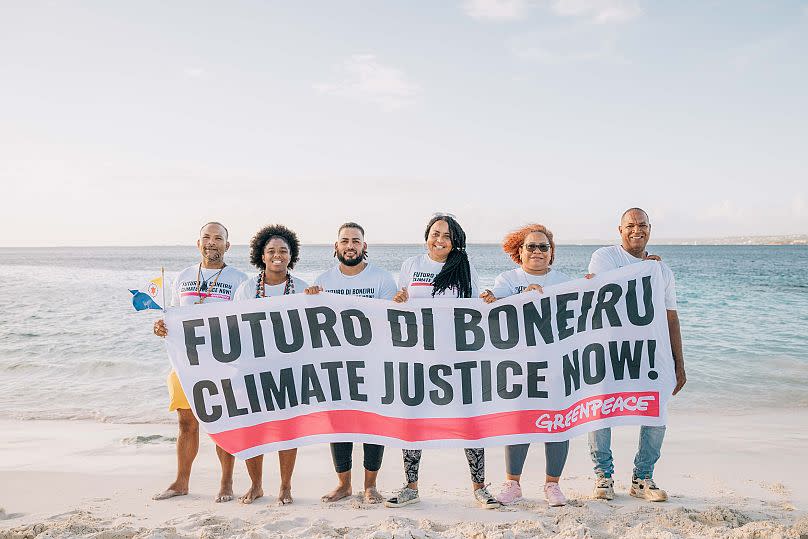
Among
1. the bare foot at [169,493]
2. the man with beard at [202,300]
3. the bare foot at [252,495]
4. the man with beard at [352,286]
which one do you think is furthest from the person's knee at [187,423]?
the man with beard at [352,286]

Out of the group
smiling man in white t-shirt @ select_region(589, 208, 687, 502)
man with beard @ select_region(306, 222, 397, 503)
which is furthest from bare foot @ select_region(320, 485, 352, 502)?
smiling man in white t-shirt @ select_region(589, 208, 687, 502)

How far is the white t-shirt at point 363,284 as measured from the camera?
3789mm

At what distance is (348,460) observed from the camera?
12.5 ft

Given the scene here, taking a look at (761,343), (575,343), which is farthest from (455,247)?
(761,343)

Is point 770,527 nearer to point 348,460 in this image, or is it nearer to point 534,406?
point 534,406

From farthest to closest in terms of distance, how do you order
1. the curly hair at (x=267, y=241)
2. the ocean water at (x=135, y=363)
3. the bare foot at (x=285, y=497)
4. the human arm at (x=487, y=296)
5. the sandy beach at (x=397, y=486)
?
the ocean water at (x=135, y=363)
the curly hair at (x=267, y=241)
the bare foot at (x=285, y=497)
the human arm at (x=487, y=296)
the sandy beach at (x=397, y=486)

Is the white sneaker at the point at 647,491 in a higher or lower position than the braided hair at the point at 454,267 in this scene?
lower

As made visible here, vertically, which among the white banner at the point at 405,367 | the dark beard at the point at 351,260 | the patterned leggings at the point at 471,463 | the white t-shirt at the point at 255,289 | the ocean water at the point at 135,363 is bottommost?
the ocean water at the point at 135,363

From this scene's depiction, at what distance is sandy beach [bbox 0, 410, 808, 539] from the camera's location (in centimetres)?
321

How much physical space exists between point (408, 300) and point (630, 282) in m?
1.56

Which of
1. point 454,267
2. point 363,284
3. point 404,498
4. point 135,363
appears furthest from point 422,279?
point 135,363

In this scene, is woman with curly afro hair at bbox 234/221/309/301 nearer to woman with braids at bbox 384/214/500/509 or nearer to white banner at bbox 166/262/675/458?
white banner at bbox 166/262/675/458

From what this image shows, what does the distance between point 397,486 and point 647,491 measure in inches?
71.1

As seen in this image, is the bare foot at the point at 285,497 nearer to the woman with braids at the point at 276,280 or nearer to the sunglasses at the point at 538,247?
the woman with braids at the point at 276,280
